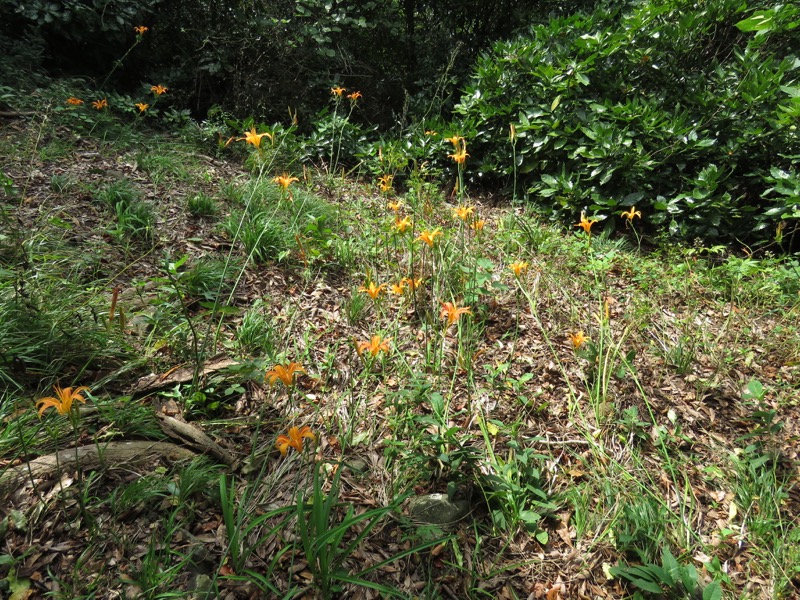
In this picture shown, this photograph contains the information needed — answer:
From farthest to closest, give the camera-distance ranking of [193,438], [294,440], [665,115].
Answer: [665,115] < [193,438] < [294,440]

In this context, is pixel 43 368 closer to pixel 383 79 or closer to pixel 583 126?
pixel 583 126

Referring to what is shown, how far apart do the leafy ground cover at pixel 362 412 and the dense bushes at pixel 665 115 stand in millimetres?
622

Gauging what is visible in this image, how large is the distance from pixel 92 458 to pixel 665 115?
4455 mm

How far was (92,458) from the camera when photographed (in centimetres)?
153

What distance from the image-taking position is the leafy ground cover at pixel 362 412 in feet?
4.70

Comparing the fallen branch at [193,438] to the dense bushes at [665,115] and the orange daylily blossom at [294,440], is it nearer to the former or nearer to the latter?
the orange daylily blossom at [294,440]

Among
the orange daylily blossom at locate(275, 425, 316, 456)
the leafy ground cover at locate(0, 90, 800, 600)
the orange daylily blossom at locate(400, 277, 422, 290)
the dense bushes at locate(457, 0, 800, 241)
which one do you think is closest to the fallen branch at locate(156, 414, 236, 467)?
the leafy ground cover at locate(0, 90, 800, 600)

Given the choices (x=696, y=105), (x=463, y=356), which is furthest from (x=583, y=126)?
(x=463, y=356)

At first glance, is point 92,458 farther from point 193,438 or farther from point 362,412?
point 362,412

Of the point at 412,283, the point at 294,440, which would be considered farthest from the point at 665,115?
the point at 294,440

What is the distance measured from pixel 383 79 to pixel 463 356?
4.95 m

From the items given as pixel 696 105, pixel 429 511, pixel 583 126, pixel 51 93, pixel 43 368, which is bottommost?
pixel 429 511

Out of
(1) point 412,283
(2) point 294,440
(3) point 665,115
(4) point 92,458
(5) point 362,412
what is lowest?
(5) point 362,412

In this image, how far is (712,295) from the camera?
3.12m
